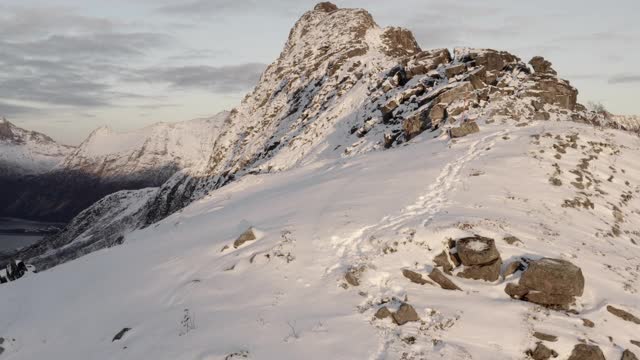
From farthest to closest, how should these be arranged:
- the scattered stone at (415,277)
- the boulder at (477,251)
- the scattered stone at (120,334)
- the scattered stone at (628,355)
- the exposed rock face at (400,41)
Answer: the exposed rock face at (400,41), the boulder at (477,251), the scattered stone at (415,277), the scattered stone at (120,334), the scattered stone at (628,355)

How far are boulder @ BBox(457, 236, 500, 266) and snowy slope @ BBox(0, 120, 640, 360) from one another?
698 mm

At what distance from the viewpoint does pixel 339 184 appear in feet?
80.9

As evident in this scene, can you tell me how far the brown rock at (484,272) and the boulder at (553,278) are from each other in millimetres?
823

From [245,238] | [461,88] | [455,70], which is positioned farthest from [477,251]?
[455,70]

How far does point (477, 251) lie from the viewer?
46.1 feet

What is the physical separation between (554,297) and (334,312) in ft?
18.4

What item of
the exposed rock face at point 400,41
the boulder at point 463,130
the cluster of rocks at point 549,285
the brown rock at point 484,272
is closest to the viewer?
the cluster of rocks at point 549,285

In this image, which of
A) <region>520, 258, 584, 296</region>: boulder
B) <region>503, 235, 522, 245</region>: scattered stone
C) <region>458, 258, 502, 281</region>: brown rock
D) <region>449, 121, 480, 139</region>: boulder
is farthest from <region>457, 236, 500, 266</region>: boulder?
<region>449, 121, 480, 139</region>: boulder

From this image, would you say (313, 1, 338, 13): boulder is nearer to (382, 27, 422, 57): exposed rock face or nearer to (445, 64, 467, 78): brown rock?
(382, 27, 422, 57): exposed rock face

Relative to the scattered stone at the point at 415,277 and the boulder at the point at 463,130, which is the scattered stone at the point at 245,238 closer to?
the scattered stone at the point at 415,277

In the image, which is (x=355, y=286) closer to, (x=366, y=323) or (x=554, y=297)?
(x=366, y=323)

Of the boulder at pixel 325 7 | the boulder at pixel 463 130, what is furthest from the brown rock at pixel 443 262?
the boulder at pixel 325 7

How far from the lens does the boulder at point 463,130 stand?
31094 mm

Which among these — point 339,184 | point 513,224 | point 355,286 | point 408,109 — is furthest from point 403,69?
point 355,286
